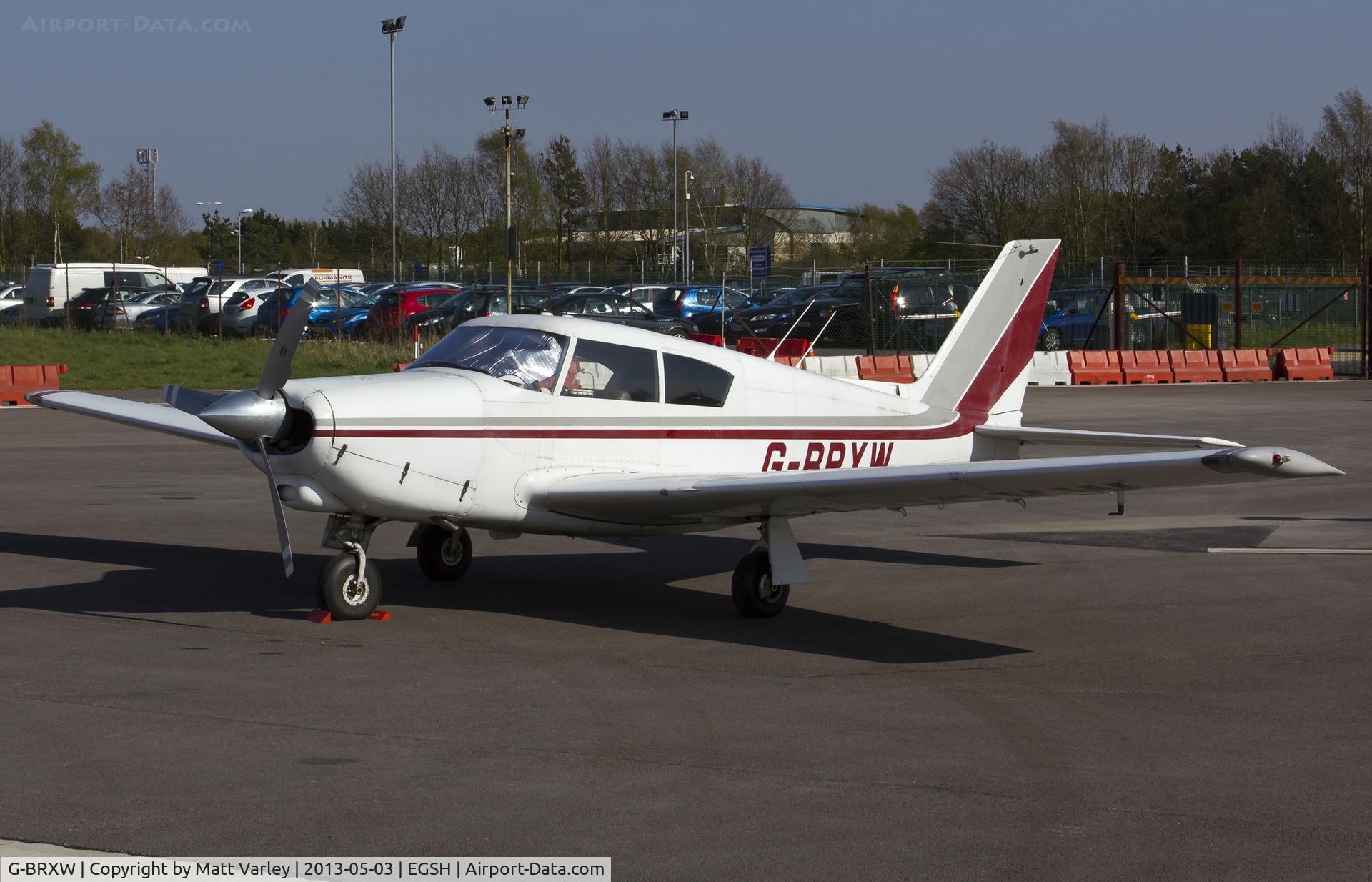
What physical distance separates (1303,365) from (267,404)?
31498 millimetres

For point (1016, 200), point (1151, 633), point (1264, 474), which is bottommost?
point (1151, 633)

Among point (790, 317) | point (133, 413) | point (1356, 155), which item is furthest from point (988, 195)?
point (133, 413)

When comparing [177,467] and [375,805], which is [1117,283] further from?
[375,805]

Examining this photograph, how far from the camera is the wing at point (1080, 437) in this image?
33.1 feet

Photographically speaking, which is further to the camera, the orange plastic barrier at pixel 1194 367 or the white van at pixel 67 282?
the white van at pixel 67 282

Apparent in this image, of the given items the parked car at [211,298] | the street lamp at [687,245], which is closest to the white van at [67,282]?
the parked car at [211,298]

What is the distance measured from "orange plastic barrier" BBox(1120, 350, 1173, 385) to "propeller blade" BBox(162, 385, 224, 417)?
28088 mm

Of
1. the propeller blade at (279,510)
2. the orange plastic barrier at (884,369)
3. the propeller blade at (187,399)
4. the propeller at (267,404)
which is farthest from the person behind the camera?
the orange plastic barrier at (884,369)

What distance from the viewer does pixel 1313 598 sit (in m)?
9.90

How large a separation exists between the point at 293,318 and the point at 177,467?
33.1 ft

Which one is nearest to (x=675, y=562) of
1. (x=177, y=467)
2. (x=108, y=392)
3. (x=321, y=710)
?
(x=321, y=710)

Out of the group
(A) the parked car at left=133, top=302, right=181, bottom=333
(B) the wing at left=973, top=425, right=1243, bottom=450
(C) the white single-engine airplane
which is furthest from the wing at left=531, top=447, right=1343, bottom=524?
(A) the parked car at left=133, top=302, right=181, bottom=333

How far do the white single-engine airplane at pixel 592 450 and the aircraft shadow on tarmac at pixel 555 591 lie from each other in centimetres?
44

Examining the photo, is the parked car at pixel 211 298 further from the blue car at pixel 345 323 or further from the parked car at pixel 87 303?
the parked car at pixel 87 303
